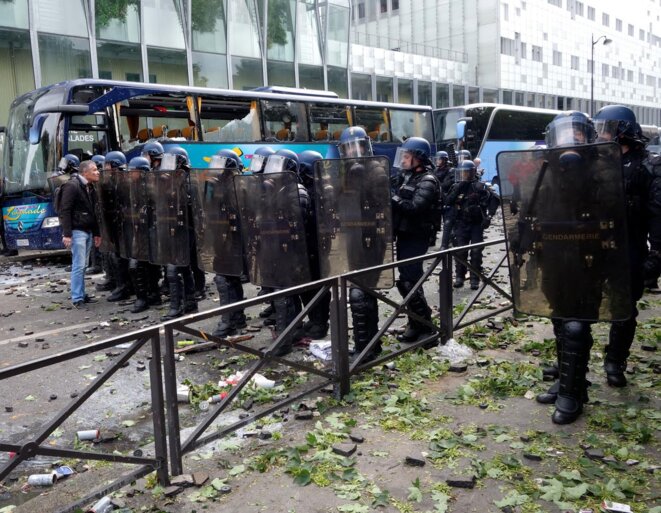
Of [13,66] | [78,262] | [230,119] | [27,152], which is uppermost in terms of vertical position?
[13,66]

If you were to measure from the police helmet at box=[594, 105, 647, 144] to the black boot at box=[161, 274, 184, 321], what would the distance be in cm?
447

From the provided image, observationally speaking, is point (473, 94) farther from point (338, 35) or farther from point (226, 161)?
point (226, 161)

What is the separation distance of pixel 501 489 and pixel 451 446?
0.48 m

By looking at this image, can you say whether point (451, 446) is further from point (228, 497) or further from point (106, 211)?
point (106, 211)

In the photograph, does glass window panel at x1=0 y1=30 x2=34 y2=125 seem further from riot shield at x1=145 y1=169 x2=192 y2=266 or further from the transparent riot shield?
riot shield at x1=145 y1=169 x2=192 y2=266

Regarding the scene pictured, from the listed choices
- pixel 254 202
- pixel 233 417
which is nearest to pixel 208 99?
pixel 254 202

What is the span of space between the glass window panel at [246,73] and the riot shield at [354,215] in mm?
18748

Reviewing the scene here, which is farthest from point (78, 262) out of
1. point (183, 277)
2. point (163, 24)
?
point (163, 24)

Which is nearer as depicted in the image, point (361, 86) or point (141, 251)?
point (141, 251)

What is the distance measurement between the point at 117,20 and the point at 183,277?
15.2 m

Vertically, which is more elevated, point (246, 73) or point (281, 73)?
point (281, 73)

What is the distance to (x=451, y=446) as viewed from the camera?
350 centimetres

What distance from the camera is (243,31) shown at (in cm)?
2266

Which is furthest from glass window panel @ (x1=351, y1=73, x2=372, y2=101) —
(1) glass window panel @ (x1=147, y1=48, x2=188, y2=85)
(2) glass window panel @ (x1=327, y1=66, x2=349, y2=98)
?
(1) glass window panel @ (x1=147, y1=48, x2=188, y2=85)
